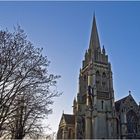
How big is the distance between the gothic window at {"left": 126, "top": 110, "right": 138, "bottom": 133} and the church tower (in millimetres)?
4035

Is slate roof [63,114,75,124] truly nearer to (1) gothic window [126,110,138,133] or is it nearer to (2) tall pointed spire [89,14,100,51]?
(1) gothic window [126,110,138,133]

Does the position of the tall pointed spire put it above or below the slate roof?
above

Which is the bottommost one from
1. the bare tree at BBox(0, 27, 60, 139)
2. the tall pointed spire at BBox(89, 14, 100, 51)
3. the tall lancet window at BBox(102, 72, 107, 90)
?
the bare tree at BBox(0, 27, 60, 139)

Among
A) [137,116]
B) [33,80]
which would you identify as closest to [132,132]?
[137,116]

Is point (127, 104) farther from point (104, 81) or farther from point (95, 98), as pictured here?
point (95, 98)

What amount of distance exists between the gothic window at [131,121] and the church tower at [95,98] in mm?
4035

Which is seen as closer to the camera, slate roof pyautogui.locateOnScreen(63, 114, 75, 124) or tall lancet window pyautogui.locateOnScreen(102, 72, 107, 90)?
tall lancet window pyautogui.locateOnScreen(102, 72, 107, 90)

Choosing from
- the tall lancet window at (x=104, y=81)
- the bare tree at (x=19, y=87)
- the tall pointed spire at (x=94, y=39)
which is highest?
the tall pointed spire at (x=94, y=39)

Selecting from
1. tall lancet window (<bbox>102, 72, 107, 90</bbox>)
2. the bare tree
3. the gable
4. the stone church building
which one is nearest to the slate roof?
the stone church building

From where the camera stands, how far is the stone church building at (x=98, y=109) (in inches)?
1957

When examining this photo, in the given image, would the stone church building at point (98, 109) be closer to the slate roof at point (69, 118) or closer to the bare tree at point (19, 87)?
the slate roof at point (69, 118)

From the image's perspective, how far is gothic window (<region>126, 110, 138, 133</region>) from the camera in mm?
51812

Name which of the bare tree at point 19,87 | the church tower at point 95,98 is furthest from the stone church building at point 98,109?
the bare tree at point 19,87

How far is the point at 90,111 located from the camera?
50.8 meters
